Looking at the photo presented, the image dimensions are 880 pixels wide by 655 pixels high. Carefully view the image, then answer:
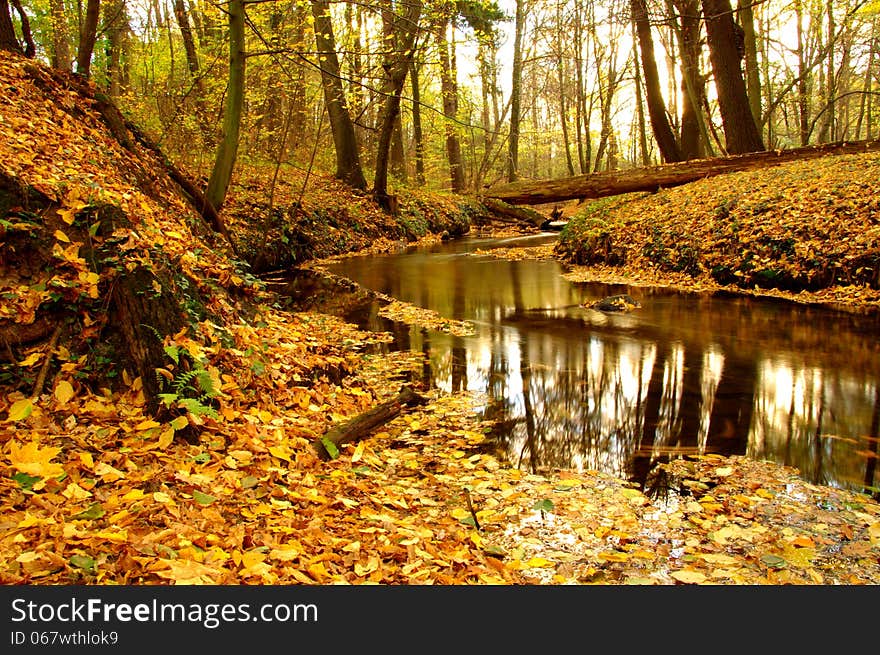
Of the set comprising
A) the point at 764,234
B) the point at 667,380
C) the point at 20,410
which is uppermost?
the point at 764,234

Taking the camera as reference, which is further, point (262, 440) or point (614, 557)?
point (262, 440)

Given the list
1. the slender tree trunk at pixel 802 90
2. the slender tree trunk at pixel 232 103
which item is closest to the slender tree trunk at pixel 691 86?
the slender tree trunk at pixel 802 90

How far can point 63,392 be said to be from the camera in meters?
3.60

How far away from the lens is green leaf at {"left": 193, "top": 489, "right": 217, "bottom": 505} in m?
3.03

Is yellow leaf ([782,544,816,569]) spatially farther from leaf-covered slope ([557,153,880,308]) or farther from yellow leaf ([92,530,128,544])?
leaf-covered slope ([557,153,880,308])

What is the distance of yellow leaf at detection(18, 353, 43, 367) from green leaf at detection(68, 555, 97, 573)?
179cm

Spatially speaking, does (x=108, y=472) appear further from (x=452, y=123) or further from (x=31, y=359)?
(x=452, y=123)

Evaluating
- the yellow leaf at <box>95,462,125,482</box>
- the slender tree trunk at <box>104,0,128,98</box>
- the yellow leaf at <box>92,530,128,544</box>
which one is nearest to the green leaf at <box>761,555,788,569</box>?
the yellow leaf at <box>92,530,128,544</box>

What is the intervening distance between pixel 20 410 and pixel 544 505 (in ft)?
10.7

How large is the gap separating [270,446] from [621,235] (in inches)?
470

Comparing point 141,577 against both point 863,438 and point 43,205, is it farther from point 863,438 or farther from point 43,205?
point 863,438

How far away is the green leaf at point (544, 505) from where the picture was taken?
3652mm

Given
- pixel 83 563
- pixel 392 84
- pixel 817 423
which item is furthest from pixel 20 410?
pixel 392 84

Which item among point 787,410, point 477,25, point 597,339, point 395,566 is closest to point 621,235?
point 597,339
